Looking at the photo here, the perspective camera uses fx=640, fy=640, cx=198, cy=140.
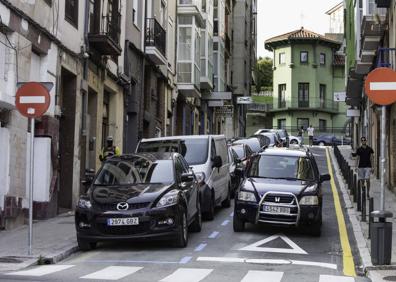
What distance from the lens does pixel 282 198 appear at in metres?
12.4

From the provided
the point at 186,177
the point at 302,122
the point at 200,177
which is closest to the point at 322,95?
the point at 302,122

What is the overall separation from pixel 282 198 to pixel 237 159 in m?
9.78

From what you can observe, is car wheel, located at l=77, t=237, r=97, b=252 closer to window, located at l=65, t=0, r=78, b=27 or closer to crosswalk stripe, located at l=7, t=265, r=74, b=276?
crosswalk stripe, located at l=7, t=265, r=74, b=276

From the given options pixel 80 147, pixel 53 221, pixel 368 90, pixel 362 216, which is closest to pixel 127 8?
pixel 80 147

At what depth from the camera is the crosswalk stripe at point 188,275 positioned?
839 cm

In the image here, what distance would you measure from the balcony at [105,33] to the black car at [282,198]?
684 centimetres

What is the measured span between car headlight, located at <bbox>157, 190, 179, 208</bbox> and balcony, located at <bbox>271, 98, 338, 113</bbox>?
60.7 meters

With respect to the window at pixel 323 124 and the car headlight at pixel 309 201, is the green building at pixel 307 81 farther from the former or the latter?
the car headlight at pixel 309 201

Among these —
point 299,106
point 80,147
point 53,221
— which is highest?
point 299,106

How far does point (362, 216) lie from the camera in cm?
1470

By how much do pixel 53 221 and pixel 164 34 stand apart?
14.8 metres

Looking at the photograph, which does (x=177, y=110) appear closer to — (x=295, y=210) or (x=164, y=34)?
(x=164, y=34)

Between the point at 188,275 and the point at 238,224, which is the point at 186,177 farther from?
the point at 188,275

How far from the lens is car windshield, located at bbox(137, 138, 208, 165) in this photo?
49.8ft
